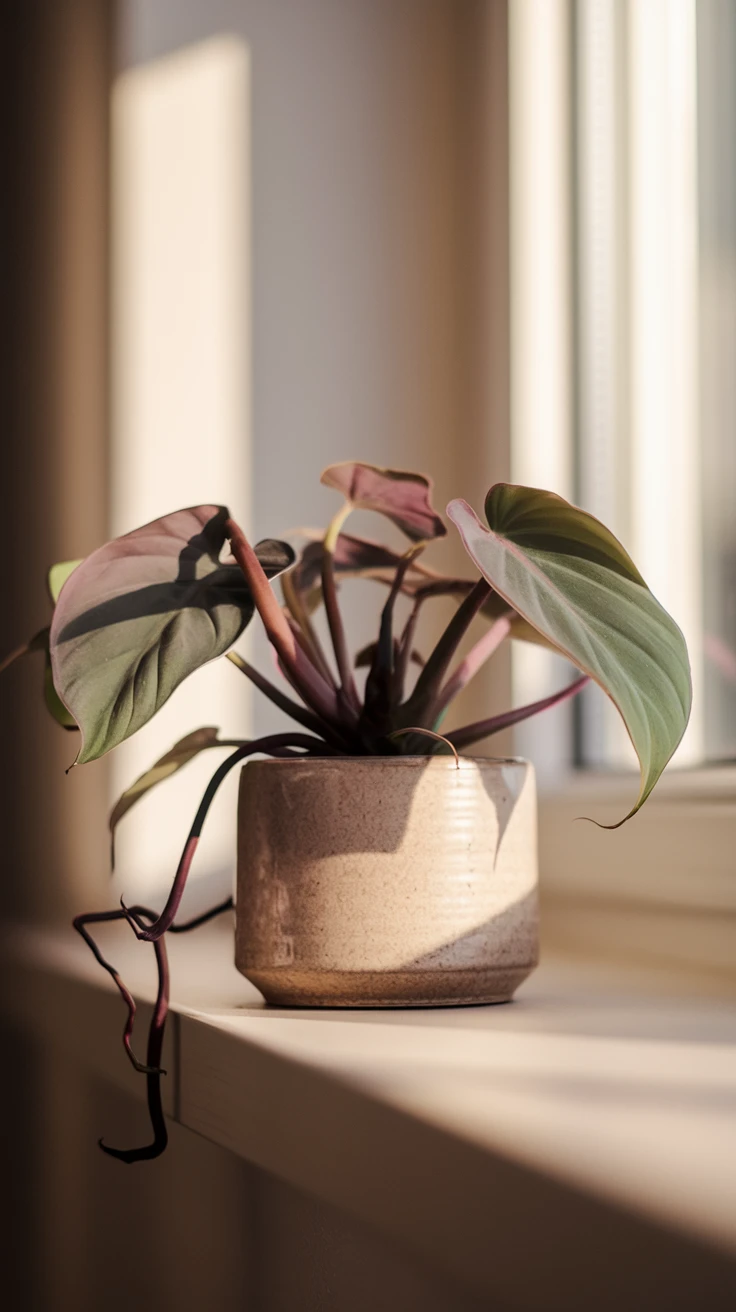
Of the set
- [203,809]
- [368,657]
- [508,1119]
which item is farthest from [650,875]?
[508,1119]

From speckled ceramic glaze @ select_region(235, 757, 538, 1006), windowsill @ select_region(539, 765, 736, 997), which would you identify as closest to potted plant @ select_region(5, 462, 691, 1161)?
speckled ceramic glaze @ select_region(235, 757, 538, 1006)

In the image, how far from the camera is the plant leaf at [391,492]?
2.11 feet

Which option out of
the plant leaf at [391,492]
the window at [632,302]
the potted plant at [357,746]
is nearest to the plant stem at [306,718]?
the potted plant at [357,746]

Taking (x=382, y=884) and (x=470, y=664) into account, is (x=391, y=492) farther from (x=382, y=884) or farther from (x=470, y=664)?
(x=382, y=884)

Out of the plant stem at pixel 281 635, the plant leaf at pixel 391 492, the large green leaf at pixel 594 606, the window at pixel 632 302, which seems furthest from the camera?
the window at pixel 632 302

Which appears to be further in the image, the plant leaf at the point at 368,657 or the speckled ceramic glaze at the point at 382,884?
the plant leaf at the point at 368,657

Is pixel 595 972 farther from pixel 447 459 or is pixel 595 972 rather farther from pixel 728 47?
pixel 728 47

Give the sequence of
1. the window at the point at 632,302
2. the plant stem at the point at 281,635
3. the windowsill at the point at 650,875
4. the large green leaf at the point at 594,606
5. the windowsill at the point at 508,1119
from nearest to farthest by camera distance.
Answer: the windowsill at the point at 508,1119
the large green leaf at the point at 594,606
the plant stem at the point at 281,635
the windowsill at the point at 650,875
the window at the point at 632,302

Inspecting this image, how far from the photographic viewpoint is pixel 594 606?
0.47m

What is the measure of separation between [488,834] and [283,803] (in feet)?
0.30

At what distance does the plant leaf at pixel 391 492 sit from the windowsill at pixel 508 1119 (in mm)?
243

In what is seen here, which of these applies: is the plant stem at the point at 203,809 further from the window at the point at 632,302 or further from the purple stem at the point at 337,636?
the window at the point at 632,302

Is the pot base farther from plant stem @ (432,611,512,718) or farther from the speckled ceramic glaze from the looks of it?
plant stem @ (432,611,512,718)

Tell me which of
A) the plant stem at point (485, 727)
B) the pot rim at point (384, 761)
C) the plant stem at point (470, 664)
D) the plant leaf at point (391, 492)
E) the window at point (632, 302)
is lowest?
the pot rim at point (384, 761)
